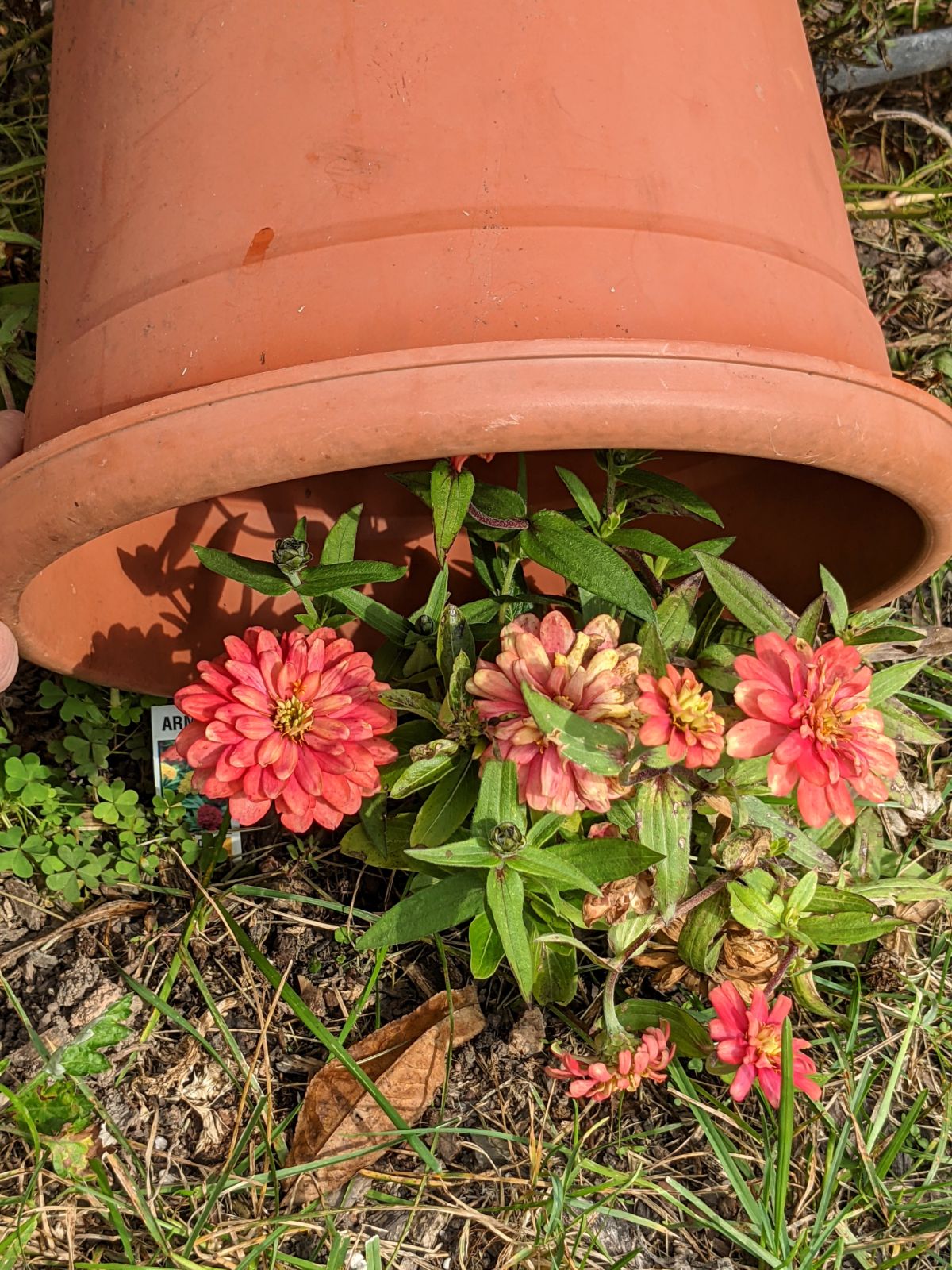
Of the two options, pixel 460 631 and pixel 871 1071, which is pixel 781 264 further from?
pixel 871 1071

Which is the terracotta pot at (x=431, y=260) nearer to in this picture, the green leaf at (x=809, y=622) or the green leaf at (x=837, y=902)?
the green leaf at (x=809, y=622)

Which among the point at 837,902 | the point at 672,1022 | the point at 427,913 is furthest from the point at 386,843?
the point at 837,902

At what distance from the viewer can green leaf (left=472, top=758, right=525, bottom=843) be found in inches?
33.9

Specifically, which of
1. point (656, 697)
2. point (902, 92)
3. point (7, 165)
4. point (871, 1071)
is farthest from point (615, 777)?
point (902, 92)

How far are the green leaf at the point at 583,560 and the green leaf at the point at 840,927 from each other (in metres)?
0.33

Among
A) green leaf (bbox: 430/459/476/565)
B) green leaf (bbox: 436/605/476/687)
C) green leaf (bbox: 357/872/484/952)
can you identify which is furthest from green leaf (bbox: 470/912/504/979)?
green leaf (bbox: 430/459/476/565)

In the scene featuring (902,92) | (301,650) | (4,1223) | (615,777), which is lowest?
(4,1223)

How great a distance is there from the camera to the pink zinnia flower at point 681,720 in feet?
2.44

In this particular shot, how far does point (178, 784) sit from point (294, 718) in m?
0.42

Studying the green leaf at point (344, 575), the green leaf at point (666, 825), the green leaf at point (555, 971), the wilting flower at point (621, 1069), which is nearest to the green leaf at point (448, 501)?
the green leaf at point (344, 575)

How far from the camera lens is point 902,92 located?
1.53 metres

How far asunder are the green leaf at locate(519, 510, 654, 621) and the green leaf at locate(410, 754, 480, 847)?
0.64 ft

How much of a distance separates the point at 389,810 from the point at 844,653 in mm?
525

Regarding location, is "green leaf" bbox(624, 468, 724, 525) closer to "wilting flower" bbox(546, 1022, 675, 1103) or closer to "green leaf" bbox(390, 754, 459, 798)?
"green leaf" bbox(390, 754, 459, 798)
